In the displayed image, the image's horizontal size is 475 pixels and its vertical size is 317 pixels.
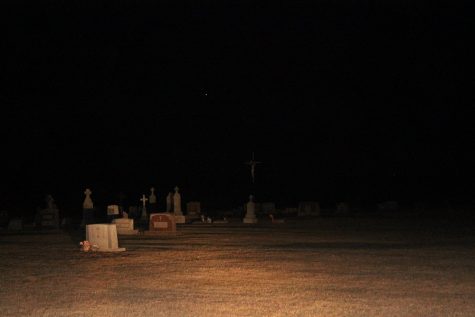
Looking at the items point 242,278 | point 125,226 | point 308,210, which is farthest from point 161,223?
point 308,210

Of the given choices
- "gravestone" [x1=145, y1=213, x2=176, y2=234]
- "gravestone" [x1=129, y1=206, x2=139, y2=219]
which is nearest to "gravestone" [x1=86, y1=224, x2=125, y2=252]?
"gravestone" [x1=145, y1=213, x2=176, y2=234]

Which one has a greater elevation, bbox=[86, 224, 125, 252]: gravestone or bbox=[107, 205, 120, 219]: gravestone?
bbox=[107, 205, 120, 219]: gravestone

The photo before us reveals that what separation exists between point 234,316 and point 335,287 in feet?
9.42

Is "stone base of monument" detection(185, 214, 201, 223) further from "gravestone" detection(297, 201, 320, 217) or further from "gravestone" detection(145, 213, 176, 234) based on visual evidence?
"gravestone" detection(145, 213, 176, 234)

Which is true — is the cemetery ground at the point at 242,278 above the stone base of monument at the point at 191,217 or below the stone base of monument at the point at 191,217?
below

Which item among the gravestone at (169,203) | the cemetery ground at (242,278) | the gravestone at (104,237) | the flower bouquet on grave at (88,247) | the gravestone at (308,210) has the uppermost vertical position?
the gravestone at (169,203)

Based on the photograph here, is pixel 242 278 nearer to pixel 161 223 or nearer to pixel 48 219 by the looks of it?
pixel 161 223

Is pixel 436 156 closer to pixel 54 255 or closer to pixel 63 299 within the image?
pixel 54 255

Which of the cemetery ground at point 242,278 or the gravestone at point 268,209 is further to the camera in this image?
the gravestone at point 268,209

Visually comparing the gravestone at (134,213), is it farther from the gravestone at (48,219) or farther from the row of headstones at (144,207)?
the gravestone at (48,219)

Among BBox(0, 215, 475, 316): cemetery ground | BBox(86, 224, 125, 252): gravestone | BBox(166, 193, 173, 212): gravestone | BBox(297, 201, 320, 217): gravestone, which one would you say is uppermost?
BBox(166, 193, 173, 212): gravestone

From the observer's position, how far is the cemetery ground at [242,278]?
358 inches

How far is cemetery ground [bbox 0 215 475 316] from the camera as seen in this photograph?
29.8 ft

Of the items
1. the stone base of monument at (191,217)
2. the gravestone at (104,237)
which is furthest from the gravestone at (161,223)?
the stone base of monument at (191,217)
